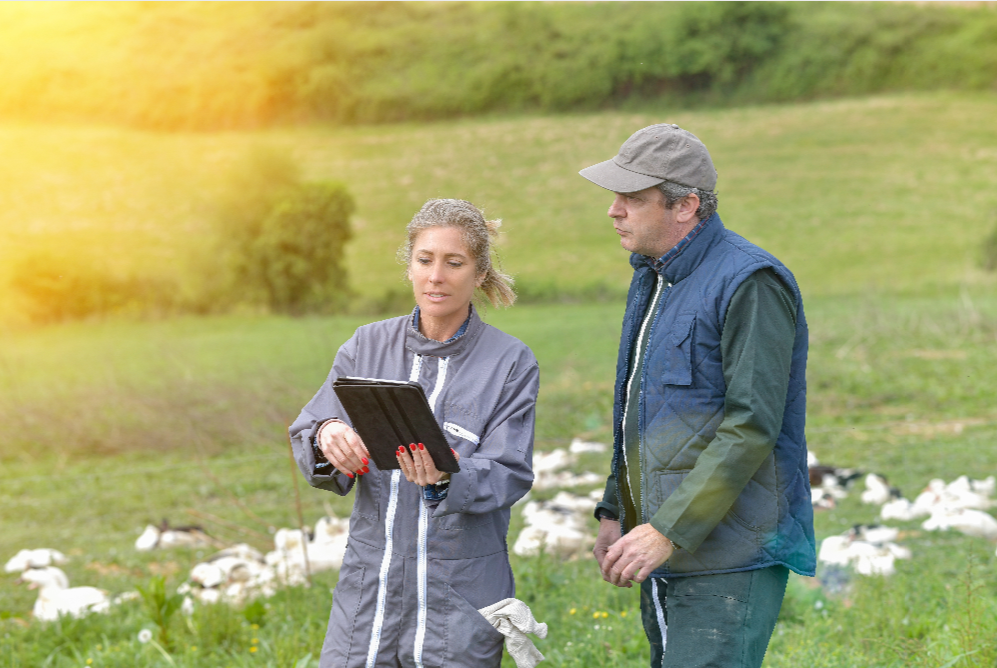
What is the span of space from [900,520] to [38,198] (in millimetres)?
24266

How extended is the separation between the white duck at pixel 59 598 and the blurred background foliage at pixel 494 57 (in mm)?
24378

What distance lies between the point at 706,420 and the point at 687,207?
47cm

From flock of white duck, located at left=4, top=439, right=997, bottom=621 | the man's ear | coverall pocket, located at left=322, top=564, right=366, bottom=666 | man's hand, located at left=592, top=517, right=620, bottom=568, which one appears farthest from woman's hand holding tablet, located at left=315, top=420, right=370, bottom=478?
flock of white duck, located at left=4, top=439, right=997, bottom=621

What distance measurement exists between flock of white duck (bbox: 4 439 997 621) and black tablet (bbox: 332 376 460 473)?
2332mm

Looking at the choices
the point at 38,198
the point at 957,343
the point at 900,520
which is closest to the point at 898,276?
the point at 957,343

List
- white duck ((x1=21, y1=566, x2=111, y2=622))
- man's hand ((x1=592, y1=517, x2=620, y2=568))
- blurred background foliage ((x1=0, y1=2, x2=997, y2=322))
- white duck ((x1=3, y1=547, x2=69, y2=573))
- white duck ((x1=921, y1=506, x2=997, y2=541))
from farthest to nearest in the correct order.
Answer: blurred background foliage ((x1=0, y1=2, x2=997, y2=322)) → white duck ((x1=3, y1=547, x2=69, y2=573)) → white duck ((x1=921, y1=506, x2=997, y2=541)) → white duck ((x1=21, y1=566, x2=111, y2=622)) → man's hand ((x1=592, y1=517, x2=620, y2=568))

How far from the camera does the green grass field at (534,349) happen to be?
387 cm

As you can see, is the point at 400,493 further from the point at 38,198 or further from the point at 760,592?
the point at 38,198

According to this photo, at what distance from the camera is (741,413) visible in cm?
197

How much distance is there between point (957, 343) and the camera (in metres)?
13.5

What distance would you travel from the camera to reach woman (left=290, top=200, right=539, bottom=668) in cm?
206

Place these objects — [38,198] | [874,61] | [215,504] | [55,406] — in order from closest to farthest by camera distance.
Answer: [215,504], [55,406], [38,198], [874,61]

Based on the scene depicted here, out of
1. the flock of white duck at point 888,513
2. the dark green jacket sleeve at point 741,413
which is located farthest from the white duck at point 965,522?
the dark green jacket sleeve at point 741,413

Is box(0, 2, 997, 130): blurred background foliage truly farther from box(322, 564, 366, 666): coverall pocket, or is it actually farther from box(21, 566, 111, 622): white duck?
box(322, 564, 366, 666): coverall pocket
